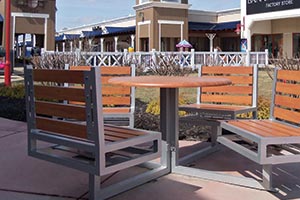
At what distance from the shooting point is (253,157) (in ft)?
11.2

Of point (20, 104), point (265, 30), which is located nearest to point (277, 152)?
point (20, 104)

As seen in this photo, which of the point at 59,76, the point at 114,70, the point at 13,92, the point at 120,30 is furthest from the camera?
the point at 120,30

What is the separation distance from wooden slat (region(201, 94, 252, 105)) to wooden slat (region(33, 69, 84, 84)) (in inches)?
102

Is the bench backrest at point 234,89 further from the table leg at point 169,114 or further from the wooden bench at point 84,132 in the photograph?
the wooden bench at point 84,132

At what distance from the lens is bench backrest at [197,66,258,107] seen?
16.9ft

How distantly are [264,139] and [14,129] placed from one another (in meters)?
4.31

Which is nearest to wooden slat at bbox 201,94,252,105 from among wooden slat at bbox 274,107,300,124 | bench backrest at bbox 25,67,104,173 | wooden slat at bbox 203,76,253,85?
wooden slat at bbox 203,76,253,85

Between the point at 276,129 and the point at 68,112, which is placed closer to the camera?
the point at 68,112

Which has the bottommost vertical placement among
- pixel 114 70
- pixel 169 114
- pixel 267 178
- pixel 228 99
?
pixel 267 178

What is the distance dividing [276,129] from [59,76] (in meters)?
1.93

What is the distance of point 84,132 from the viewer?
125 inches

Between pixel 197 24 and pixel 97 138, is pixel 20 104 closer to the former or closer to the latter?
pixel 97 138

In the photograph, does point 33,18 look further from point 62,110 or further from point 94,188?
point 94,188

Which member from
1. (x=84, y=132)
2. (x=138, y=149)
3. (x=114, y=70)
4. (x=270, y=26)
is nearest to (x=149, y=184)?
(x=138, y=149)
